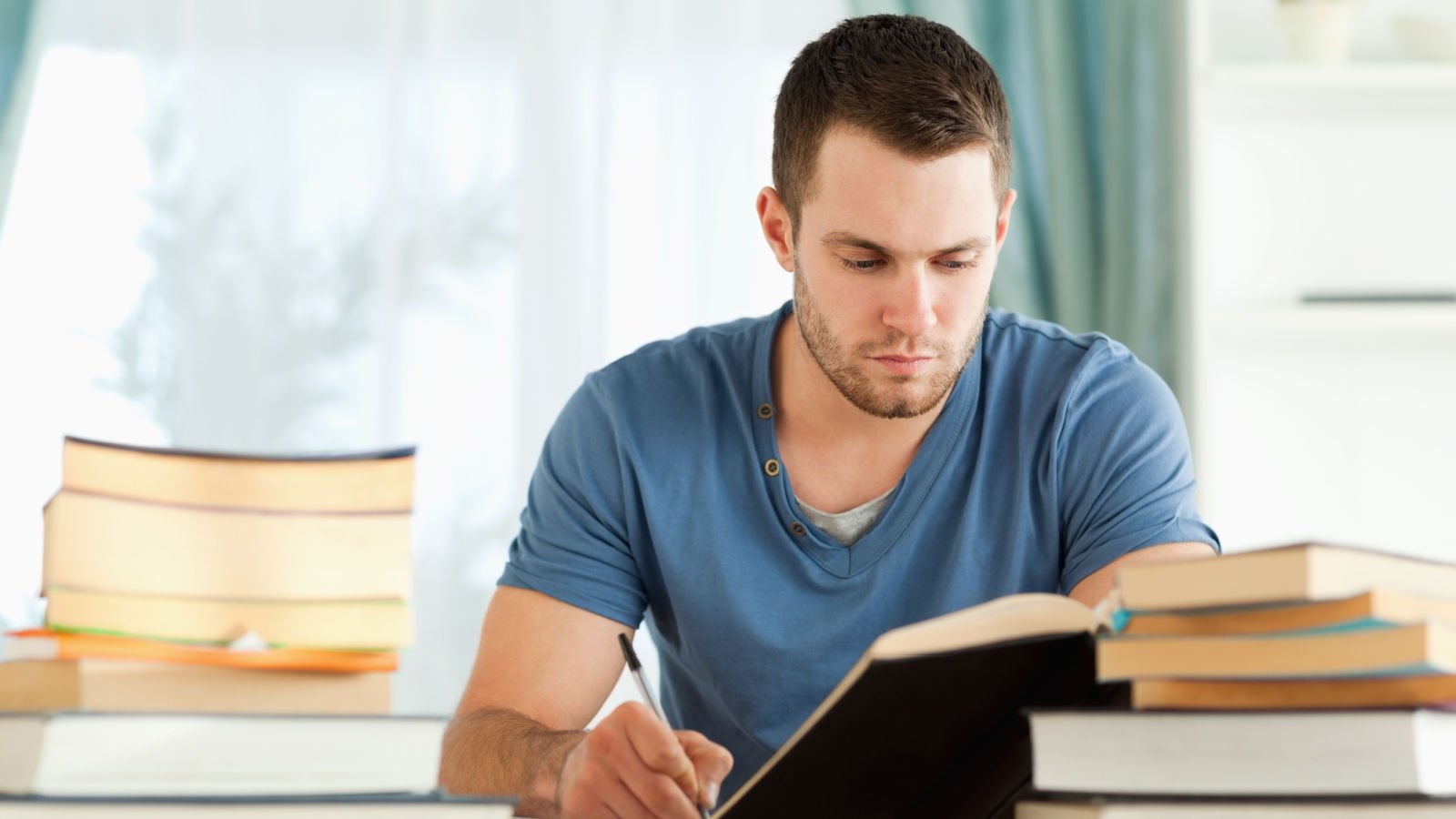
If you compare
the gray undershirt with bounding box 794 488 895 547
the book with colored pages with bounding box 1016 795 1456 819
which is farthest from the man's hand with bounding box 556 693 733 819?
the gray undershirt with bounding box 794 488 895 547

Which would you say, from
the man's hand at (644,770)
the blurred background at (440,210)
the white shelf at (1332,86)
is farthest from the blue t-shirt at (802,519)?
Answer: the blurred background at (440,210)

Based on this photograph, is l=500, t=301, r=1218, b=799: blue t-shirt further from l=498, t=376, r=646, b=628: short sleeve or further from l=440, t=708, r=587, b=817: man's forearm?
l=440, t=708, r=587, b=817: man's forearm

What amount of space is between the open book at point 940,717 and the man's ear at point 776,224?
0.82 meters

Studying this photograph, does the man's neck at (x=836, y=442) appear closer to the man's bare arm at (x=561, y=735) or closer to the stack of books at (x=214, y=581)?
the man's bare arm at (x=561, y=735)

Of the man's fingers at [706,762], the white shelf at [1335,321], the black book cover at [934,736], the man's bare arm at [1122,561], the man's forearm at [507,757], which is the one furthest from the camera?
the white shelf at [1335,321]

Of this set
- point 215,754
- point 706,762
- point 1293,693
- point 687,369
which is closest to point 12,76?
point 687,369

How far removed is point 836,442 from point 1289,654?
88cm

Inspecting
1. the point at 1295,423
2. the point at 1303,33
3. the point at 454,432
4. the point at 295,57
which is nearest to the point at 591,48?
the point at 295,57

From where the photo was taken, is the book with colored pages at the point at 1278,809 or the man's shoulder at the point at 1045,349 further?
the man's shoulder at the point at 1045,349

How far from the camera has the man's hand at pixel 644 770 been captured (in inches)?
40.7

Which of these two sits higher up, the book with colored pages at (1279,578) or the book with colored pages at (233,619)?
the book with colored pages at (1279,578)

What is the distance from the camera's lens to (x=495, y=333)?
9.44ft

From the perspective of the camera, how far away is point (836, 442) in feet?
5.21

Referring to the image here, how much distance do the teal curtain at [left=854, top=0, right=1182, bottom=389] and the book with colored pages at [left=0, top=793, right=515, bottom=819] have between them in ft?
7.37
